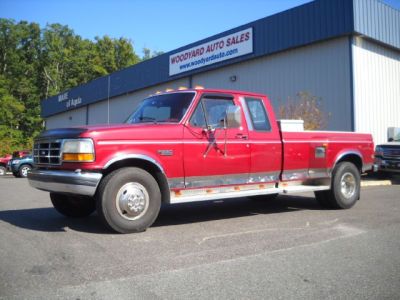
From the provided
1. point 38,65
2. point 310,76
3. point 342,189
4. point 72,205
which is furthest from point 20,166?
point 38,65

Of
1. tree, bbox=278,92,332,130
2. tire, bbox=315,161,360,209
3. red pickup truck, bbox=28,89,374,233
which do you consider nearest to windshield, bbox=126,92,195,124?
red pickup truck, bbox=28,89,374,233

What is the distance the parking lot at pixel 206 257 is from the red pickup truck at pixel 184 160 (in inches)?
18.4

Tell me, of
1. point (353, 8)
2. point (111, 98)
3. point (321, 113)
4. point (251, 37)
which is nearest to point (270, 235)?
point (321, 113)

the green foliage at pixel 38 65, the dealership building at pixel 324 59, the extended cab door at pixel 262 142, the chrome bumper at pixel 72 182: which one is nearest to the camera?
the chrome bumper at pixel 72 182

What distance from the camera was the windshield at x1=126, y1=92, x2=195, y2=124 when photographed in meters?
5.63

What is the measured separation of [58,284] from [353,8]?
1422 cm

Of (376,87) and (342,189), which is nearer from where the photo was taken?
(342,189)

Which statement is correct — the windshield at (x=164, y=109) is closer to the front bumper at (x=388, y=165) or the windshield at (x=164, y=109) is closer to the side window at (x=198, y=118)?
the side window at (x=198, y=118)

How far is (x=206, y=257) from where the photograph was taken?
382 cm

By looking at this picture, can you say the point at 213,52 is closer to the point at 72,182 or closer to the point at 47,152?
the point at 47,152

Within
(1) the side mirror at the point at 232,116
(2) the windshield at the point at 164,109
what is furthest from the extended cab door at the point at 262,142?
(2) the windshield at the point at 164,109

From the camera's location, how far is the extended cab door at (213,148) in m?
5.38

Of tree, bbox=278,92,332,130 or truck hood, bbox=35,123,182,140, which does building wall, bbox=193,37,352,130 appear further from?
truck hood, bbox=35,123,182,140

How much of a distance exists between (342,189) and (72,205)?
4929 millimetres
